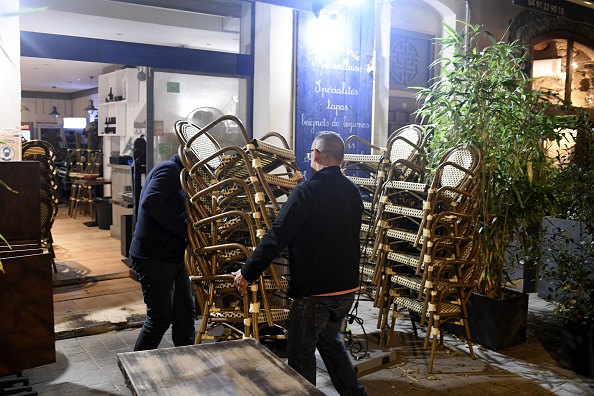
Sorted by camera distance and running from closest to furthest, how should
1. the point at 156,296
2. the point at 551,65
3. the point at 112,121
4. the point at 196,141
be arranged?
the point at 156,296, the point at 196,141, the point at 551,65, the point at 112,121

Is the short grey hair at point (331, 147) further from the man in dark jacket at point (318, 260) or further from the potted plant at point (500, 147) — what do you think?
the potted plant at point (500, 147)

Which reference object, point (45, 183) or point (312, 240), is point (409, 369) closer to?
point (312, 240)

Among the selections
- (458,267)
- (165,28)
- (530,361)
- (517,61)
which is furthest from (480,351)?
(165,28)

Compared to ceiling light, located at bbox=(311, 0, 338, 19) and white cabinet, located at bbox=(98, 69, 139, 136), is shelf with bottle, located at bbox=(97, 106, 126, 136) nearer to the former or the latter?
white cabinet, located at bbox=(98, 69, 139, 136)

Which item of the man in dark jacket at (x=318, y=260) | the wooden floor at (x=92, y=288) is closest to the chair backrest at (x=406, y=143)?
the man in dark jacket at (x=318, y=260)

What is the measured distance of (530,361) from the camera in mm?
4703

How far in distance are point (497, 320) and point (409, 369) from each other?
940mm

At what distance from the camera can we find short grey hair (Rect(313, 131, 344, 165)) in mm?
3408

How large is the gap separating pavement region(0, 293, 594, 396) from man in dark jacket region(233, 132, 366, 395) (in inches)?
29.9

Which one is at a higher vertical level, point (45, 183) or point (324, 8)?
point (324, 8)

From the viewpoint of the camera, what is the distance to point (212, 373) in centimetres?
220

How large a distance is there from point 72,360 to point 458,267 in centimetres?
289

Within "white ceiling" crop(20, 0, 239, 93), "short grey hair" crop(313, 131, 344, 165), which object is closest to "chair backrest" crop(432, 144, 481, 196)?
"short grey hair" crop(313, 131, 344, 165)

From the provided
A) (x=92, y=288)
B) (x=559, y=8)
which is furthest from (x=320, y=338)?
(x=559, y=8)
